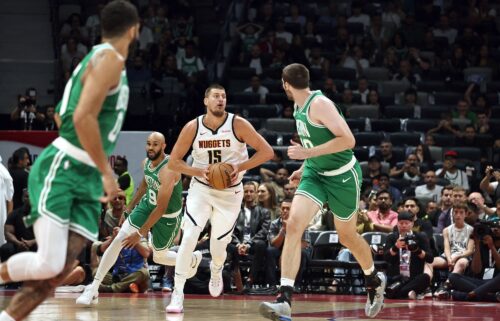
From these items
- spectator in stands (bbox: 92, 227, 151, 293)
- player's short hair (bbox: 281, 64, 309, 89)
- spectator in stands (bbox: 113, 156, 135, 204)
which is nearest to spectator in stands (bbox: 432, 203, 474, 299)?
spectator in stands (bbox: 92, 227, 151, 293)

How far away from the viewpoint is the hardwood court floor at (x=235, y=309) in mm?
8789

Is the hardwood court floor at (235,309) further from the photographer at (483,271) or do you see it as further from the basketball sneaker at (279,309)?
the basketball sneaker at (279,309)

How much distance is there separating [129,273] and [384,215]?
348 cm

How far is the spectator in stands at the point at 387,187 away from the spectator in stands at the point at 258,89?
150 inches

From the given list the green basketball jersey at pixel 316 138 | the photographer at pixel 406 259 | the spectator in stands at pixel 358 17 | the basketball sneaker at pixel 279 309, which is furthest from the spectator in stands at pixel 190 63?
the basketball sneaker at pixel 279 309

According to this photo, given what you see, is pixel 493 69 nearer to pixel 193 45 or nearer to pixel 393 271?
pixel 193 45

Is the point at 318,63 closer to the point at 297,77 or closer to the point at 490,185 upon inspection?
the point at 490,185

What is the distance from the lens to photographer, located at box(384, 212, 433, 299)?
12312mm

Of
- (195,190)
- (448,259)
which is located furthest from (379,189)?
(195,190)

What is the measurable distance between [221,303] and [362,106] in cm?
752

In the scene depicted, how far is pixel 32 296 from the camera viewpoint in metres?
5.59

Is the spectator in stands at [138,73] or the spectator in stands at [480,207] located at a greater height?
the spectator in stands at [138,73]

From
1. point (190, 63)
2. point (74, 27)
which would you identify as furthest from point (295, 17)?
point (74, 27)

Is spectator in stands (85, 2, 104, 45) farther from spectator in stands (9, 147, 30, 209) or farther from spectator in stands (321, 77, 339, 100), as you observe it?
spectator in stands (9, 147, 30, 209)
